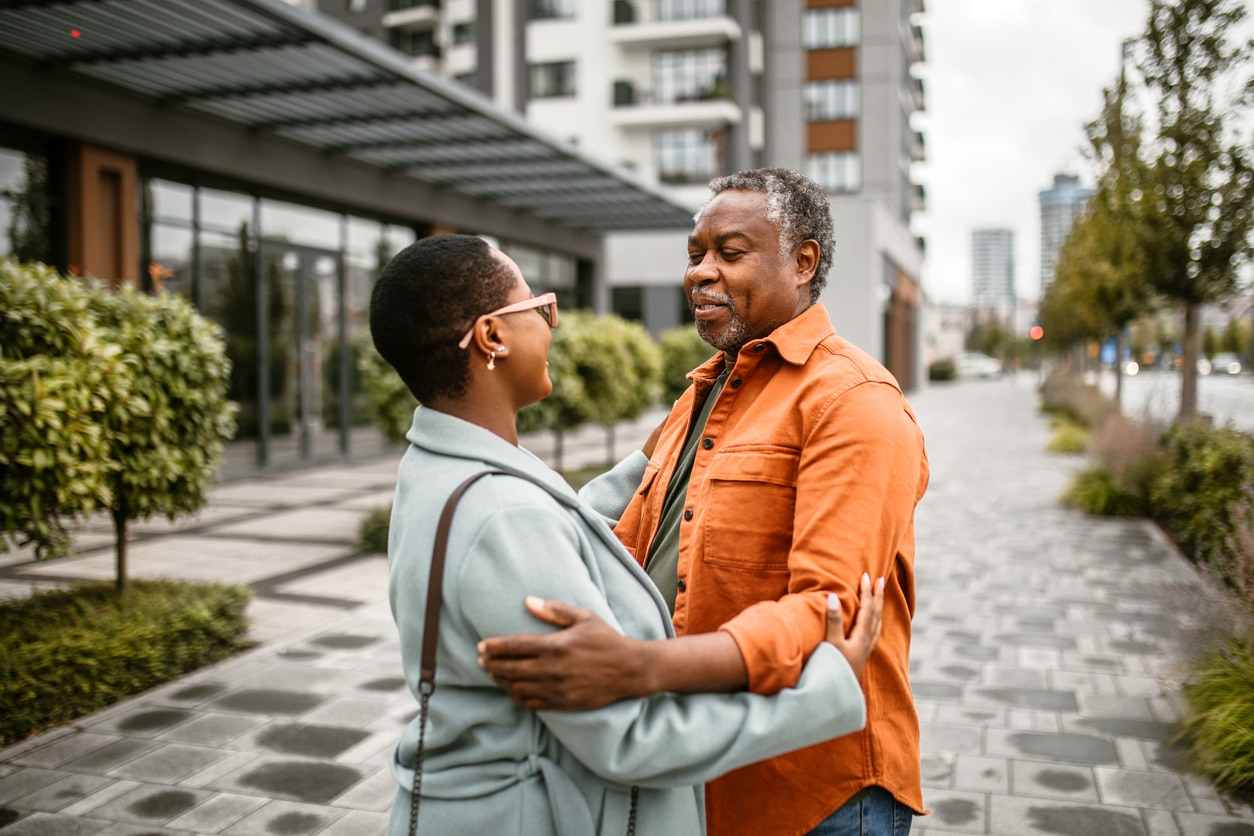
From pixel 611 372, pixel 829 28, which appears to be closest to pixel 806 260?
pixel 611 372

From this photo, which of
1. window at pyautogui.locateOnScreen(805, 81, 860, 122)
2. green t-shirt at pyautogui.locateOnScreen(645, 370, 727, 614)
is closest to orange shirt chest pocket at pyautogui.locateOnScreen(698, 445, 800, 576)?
green t-shirt at pyautogui.locateOnScreen(645, 370, 727, 614)

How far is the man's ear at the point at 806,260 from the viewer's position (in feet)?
6.26

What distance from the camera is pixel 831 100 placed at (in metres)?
38.1

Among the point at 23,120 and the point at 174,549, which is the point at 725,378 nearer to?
the point at 174,549

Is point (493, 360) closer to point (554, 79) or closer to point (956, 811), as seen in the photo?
point (956, 811)

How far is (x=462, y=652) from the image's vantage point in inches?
55.0

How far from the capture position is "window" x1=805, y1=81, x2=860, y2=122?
37844 millimetres

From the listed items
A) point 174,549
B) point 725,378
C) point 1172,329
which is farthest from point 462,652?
point 1172,329

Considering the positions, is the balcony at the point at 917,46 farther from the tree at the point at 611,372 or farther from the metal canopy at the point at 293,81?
the tree at the point at 611,372

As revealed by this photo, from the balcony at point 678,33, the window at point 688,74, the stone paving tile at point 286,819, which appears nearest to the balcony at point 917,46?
the window at point 688,74

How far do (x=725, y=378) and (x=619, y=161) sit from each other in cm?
3322

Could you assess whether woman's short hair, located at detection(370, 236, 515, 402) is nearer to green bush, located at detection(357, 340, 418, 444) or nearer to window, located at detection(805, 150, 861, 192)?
green bush, located at detection(357, 340, 418, 444)

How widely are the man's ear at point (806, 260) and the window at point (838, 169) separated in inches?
1478

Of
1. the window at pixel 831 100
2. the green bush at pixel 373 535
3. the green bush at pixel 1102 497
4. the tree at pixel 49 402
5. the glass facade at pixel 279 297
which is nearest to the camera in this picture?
the tree at pixel 49 402
